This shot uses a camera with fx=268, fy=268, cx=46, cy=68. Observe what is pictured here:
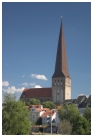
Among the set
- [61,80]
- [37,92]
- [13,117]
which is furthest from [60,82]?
[13,117]

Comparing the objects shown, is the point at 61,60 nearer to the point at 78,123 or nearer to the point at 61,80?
the point at 61,80

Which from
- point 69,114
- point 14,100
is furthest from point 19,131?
point 69,114

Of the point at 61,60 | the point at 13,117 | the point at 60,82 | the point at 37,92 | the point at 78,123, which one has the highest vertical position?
the point at 61,60

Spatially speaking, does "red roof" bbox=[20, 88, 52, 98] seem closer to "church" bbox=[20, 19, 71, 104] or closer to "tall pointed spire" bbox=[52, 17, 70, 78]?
"church" bbox=[20, 19, 71, 104]

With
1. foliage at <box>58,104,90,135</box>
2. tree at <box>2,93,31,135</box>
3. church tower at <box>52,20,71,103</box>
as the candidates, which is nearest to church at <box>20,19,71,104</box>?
church tower at <box>52,20,71,103</box>

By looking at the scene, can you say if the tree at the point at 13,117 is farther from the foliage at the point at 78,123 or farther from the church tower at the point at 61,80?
the church tower at the point at 61,80

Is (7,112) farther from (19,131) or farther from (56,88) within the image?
(56,88)
